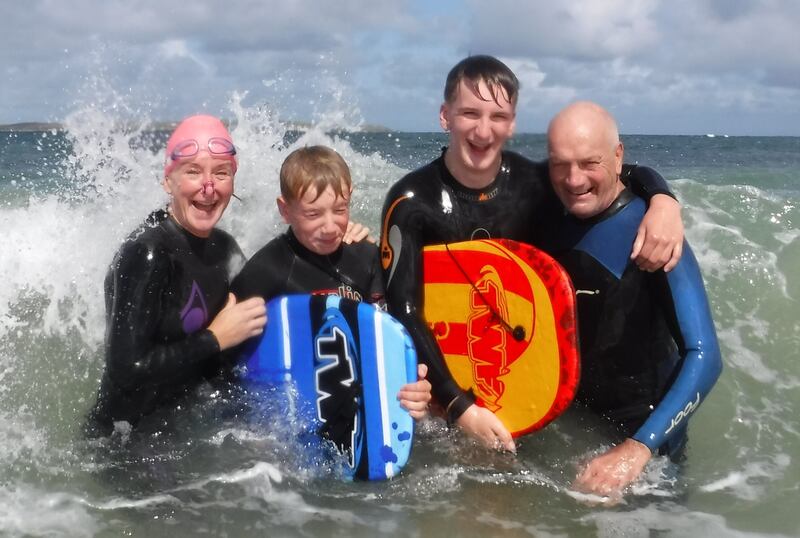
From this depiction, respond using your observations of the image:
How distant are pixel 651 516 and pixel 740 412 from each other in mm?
1637

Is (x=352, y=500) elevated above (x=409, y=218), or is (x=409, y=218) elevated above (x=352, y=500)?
(x=409, y=218)

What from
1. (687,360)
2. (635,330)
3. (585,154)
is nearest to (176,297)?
(585,154)

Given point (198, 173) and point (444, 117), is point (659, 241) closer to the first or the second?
point (444, 117)

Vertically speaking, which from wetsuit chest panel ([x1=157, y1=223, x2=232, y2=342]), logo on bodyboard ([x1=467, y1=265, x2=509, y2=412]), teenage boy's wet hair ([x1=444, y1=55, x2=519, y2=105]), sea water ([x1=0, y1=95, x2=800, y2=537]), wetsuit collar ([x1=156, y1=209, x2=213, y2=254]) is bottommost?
sea water ([x1=0, y1=95, x2=800, y2=537])

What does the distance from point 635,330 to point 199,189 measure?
202 cm

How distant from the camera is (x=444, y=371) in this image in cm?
344

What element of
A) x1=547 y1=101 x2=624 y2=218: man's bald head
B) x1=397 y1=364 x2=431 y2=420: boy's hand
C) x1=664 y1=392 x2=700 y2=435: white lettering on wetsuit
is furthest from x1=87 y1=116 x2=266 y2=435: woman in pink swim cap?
x1=664 y1=392 x2=700 y2=435: white lettering on wetsuit

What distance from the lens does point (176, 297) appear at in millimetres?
3223

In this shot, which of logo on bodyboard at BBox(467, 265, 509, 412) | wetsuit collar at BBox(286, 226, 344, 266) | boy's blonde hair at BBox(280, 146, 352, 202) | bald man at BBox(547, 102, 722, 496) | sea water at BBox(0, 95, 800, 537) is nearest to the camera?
sea water at BBox(0, 95, 800, 537)

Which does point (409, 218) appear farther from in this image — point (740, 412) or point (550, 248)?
point (740, 412)

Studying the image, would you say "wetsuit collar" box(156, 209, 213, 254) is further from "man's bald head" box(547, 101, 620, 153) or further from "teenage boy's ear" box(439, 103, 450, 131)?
"man's bald head" box(547, 101, 620, 153)

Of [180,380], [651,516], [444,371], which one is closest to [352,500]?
[444,371]

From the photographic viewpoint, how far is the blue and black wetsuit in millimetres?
3119

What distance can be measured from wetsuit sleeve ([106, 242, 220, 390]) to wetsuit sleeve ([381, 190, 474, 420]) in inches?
37.5
